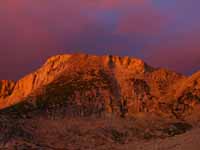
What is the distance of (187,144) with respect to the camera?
101312 millimetres

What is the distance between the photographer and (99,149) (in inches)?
7869

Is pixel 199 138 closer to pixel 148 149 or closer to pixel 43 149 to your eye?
pixel 148 149

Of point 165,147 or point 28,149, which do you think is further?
point 28,149

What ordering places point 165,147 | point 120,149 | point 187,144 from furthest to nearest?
point 120,149
point 165,147
point 187,144

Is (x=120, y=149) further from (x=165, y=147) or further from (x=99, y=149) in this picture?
(x=165, y=147)

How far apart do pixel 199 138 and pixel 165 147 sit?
11.9 metres

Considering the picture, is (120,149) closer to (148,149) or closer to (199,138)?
(148,149)

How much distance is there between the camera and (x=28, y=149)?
653 ft

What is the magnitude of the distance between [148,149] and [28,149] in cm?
8806

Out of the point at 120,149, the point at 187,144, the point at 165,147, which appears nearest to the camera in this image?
the point at 187,144

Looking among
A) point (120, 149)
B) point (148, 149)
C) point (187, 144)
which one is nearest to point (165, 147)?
point (148, 149)

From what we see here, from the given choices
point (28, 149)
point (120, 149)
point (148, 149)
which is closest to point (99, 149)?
point (120, 149)

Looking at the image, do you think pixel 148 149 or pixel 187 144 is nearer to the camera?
pixel 187 144

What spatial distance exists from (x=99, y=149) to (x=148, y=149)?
81108 mm
